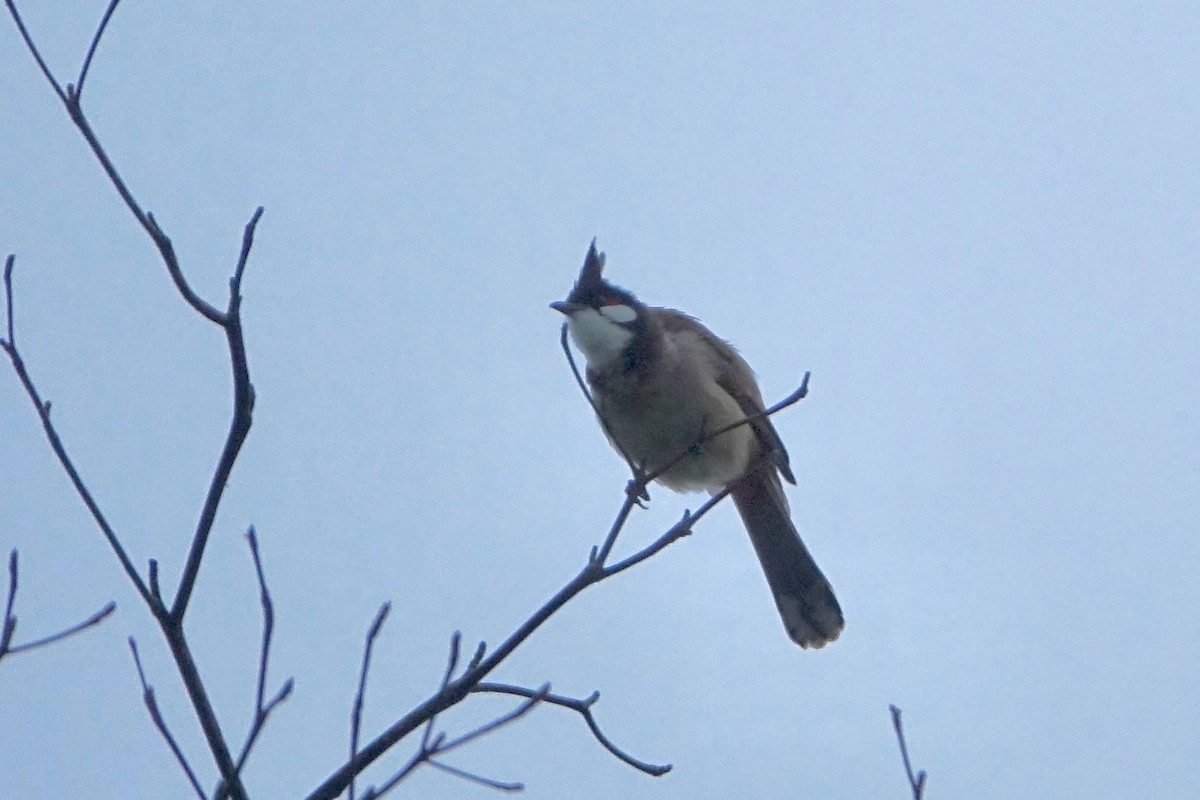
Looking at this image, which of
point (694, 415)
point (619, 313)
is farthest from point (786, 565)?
point (619, 313)

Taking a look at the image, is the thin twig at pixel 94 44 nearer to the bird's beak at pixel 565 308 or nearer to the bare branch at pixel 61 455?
the bare branch at pixel 61 455

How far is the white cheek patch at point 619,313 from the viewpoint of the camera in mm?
5500

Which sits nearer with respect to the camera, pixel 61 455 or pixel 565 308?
pixel 61 455

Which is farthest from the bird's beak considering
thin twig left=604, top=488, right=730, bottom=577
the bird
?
thin twig left=604, top=488, right=730, bottom=577

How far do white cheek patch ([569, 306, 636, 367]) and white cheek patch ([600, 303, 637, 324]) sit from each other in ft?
0.09

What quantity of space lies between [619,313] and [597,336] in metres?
0.17

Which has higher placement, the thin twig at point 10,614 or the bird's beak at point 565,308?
the bird's beak at point 565,308

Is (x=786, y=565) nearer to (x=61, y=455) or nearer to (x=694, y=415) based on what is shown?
(x=694, y=415)

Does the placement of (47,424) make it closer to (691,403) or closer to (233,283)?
(233,283)

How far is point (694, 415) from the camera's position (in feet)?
17.5

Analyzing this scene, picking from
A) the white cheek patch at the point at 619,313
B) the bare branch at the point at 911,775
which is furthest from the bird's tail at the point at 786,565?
the bare branch at the point at 911,775

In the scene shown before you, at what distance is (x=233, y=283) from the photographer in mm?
2387

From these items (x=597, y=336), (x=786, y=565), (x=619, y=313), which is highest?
(x=619, y=313)

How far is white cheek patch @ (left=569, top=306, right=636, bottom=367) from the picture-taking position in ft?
17.7
